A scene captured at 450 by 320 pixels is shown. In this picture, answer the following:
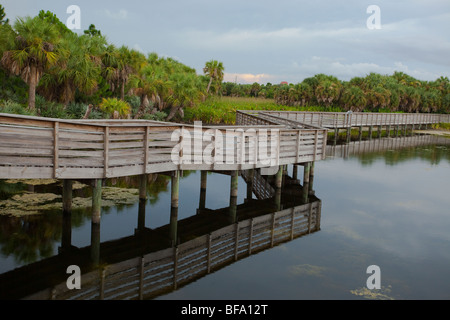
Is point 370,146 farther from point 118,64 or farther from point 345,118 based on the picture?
point 118,64

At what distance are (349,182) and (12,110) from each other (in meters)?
16.2

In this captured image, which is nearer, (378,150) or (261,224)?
(261,224)

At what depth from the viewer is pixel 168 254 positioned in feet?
38.1

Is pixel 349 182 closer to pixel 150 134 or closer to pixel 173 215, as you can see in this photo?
pixel 173 215

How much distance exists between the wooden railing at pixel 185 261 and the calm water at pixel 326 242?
0.34m

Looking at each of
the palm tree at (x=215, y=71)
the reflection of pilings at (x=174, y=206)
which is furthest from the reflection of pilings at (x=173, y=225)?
the palm tree at (x=215, y=71)

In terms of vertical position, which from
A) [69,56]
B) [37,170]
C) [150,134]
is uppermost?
[69,56]

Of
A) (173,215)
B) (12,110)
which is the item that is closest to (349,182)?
(173,215)

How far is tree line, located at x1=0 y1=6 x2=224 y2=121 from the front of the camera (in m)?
22.5

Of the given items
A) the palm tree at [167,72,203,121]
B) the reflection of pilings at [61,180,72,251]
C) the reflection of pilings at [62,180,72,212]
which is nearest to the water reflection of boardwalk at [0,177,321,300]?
the reflection of pilings at [61,180,72,251]

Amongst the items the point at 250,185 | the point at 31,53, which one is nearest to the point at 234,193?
the point at 250,185

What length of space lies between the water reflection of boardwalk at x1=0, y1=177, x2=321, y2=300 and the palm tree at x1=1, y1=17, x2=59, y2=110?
12.8 meters

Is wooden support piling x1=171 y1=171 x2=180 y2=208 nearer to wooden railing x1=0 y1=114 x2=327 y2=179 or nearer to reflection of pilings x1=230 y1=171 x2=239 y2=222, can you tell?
wooden railing x1=0 y1=114 x2=327 y2=179
